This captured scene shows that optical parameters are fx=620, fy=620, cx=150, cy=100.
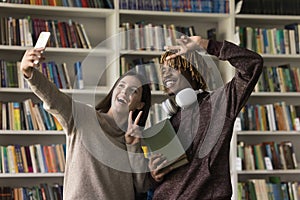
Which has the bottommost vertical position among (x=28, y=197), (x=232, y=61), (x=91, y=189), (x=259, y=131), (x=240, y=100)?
(x=28, y=197)

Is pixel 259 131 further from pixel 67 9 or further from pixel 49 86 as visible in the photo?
pixel 49 86

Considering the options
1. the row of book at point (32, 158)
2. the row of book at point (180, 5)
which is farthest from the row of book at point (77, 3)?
the row of book at point (32, 158)

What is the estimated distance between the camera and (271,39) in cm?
471

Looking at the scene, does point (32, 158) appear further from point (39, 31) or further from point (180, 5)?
point (180, 5)

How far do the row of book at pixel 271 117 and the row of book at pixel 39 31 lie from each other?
4.28ft

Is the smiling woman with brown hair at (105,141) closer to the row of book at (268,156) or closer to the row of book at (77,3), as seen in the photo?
the row of book at (77,3)

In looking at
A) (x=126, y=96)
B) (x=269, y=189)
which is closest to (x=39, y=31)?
(x=269, y=189)

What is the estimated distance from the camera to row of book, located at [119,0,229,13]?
14.6 ft

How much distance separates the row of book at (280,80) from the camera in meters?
4.69

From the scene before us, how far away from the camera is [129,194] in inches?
87.7

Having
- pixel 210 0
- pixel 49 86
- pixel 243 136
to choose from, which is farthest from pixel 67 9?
pixel 49 86

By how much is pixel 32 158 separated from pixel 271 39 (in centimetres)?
198

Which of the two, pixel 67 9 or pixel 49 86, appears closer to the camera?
pixel 49 86

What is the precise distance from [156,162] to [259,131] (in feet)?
8.62
